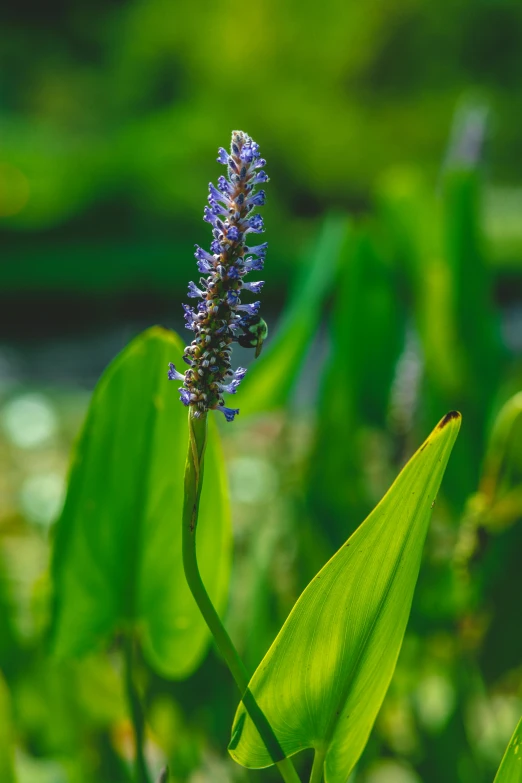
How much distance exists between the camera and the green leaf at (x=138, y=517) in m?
0.62

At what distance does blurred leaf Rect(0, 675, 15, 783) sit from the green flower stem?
163 mm

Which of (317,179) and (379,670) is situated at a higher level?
(317,179)

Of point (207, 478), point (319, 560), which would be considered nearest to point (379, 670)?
point (207, 478)

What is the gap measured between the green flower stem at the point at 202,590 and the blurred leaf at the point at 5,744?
0.53 ft

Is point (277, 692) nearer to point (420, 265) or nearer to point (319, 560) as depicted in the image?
point (319, 560)

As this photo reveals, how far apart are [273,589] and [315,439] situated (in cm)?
17

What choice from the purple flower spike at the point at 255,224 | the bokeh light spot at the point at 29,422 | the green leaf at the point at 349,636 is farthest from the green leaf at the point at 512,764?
the bokeh light spot at the point at 29,422

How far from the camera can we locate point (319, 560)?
1001mm

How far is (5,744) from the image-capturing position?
54 centimetres

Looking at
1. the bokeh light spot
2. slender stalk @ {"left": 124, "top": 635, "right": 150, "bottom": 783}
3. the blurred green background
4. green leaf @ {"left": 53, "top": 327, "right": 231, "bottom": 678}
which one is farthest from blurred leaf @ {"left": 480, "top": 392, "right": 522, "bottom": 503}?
the bokeh light spot

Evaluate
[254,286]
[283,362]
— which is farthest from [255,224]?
[283,362]

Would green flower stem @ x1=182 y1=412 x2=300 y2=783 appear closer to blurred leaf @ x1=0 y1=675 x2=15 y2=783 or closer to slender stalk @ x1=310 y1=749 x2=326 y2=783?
slender stalk @ x1=310 y1=749 x2=326 y2=783

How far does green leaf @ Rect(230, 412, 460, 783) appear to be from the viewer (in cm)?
42

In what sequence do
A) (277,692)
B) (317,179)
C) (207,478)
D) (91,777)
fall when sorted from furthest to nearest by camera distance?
1. (317,179)
2. (91,777)
3. (207,478)
4. (277,692)
